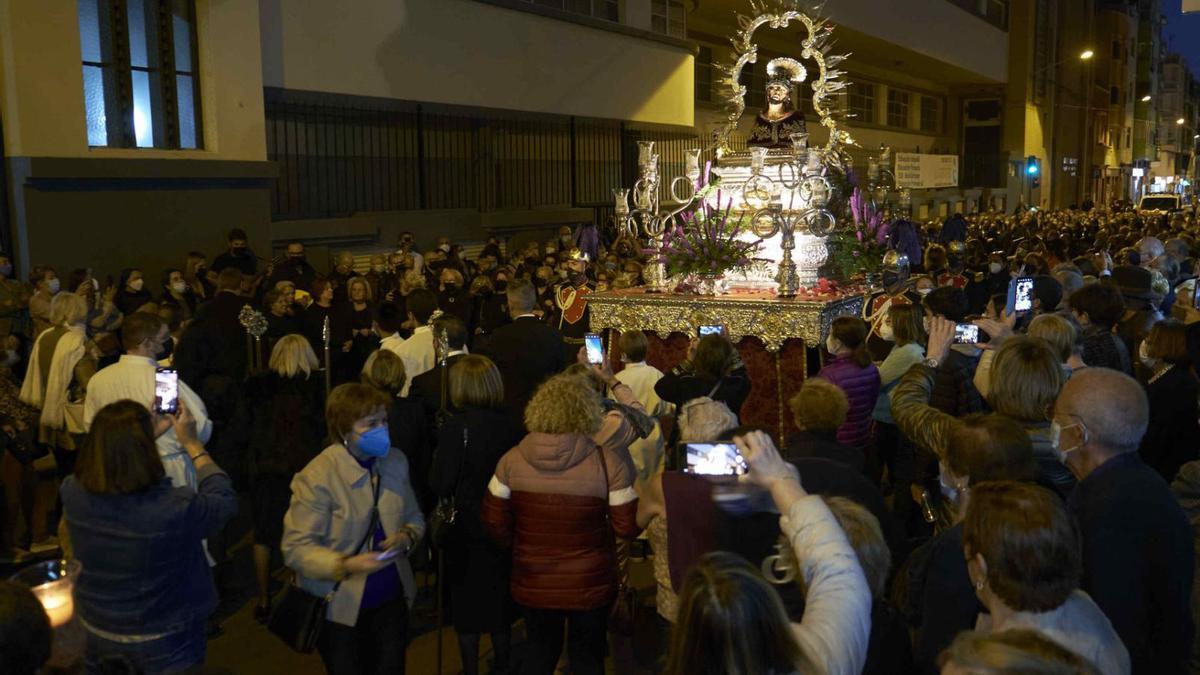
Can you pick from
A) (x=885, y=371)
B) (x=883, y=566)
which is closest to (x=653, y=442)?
(x=885, y=371)

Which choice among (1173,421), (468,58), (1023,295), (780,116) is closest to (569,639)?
(1173,421)

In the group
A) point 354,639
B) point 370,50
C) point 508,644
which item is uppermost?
point 370,50

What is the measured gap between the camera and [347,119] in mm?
16828

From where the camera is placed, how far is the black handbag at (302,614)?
167 inches

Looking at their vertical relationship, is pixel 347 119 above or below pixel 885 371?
above

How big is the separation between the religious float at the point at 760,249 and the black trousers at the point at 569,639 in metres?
4.76

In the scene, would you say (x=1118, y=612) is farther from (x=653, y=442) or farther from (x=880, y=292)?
(x=880, y=292)

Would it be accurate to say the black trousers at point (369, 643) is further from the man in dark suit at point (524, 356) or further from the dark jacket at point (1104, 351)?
the dark jacket at point (1104, 351)

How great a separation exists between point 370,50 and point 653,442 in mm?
11409

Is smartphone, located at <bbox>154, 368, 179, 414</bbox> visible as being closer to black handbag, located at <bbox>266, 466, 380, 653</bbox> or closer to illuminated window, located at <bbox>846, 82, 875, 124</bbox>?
black handbag, located at <bbox>266, 466, 380, 653</bbox>

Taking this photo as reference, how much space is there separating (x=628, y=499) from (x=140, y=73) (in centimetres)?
1059

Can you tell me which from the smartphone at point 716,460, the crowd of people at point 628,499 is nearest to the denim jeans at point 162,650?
the crowd of people at point 628,499

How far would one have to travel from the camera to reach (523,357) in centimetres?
714

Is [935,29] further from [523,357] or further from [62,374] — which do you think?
[62,374]
